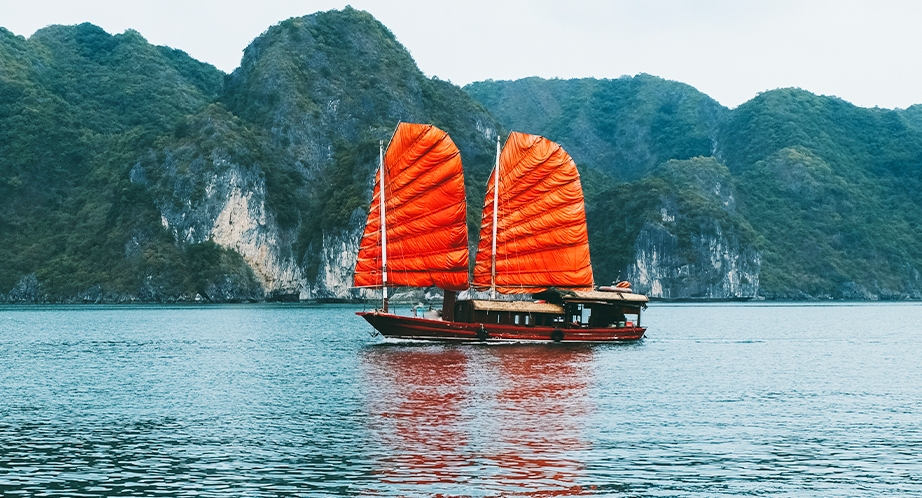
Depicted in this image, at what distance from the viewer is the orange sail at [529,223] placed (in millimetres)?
67938

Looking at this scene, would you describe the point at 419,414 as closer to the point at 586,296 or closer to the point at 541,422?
the point at 541,422

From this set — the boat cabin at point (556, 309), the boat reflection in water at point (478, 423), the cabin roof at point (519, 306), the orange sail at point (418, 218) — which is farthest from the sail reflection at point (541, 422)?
the orange sail at point (418, 218)

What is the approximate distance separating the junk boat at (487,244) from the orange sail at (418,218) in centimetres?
6

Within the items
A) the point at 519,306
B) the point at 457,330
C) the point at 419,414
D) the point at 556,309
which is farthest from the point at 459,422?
the point at 556,309

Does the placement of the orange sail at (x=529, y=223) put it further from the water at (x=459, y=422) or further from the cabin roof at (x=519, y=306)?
the water at (x=459, y=422)

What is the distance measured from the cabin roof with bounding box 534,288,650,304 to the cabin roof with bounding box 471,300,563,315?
941mm

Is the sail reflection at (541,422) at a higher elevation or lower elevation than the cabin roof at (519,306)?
lower

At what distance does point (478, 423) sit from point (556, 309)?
35.9 meters

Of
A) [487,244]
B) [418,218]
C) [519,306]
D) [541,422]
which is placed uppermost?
[418,218]

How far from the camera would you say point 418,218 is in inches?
2596

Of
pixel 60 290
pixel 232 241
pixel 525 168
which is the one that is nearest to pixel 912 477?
pixel 525 168

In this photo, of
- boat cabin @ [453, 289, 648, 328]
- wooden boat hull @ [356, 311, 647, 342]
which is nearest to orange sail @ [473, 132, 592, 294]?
boat cabin @ [453, 289, 648, 328]

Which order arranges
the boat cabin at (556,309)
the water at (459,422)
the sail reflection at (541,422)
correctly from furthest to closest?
1. the boat cabin at (556,309)
2. the sail reflection at (541,422)
3. the water at (459,422)

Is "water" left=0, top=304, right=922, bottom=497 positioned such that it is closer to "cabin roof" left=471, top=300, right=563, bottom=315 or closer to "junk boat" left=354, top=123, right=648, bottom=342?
"cabin roof" left=471, top=300, right=563, bottom=315
